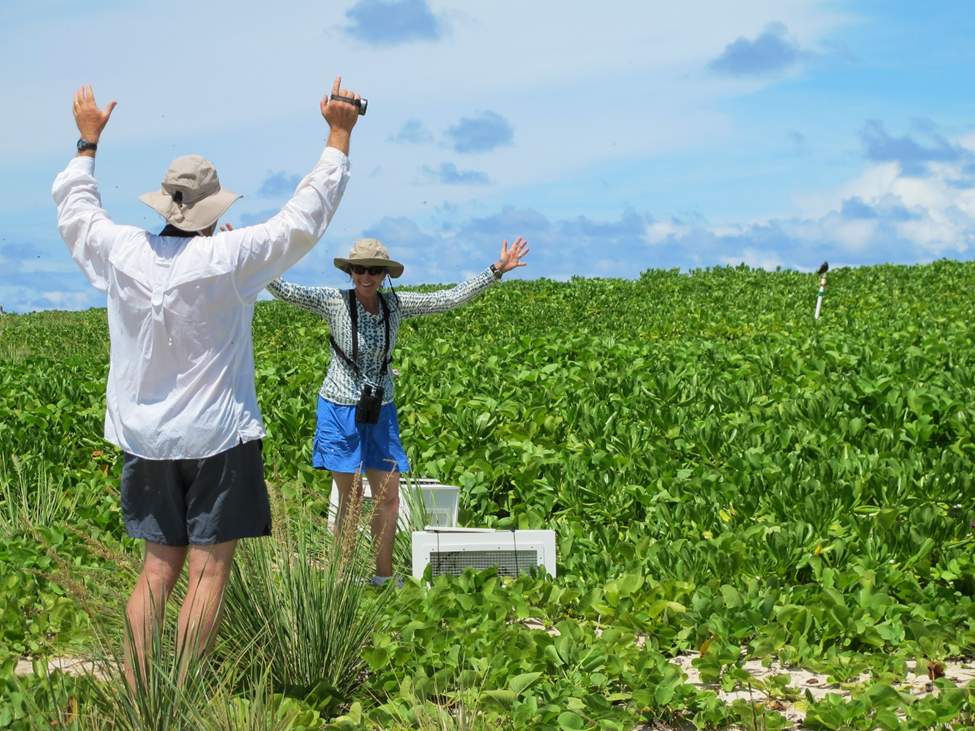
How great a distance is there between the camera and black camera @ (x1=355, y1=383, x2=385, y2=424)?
6012 millimetres

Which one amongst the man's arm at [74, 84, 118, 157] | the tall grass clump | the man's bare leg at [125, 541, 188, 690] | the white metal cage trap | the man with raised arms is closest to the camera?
the man's bare leg at [125, 541, 188, 690]

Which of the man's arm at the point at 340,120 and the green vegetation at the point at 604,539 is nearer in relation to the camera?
the man's arm at the point at 340,120

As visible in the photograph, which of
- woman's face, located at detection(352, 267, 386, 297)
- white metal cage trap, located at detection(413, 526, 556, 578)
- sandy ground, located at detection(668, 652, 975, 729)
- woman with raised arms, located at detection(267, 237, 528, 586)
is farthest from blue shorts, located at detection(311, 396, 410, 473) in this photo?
sandy ground, located at detection(668, 652, 975, 729)

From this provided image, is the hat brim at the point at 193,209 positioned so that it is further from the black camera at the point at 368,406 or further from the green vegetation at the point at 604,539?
the black camera at the point at 368,406

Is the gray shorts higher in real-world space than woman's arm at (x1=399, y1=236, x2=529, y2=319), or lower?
lower

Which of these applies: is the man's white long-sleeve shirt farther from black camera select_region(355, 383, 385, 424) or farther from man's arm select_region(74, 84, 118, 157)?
black camera select_region(355, 383, 385, 424)

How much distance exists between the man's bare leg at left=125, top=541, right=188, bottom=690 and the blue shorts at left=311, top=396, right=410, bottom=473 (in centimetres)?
201

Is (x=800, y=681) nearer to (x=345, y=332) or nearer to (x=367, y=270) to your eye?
(x=345, y=332)

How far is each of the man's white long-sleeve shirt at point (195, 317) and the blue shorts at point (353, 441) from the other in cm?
219

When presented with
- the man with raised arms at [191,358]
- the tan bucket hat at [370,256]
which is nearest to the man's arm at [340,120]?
the man with raised arms at [191,358]

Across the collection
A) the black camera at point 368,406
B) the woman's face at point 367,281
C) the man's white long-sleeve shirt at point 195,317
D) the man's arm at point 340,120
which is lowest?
the black camera at point 368,406

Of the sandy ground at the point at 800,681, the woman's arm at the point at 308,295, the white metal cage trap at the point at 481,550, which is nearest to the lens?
the sandy ground at the point at 800,681

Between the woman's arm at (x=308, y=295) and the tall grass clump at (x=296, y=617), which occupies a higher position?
the woman's arm at (x=308, y=295)

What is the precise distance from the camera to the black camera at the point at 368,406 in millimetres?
6012
